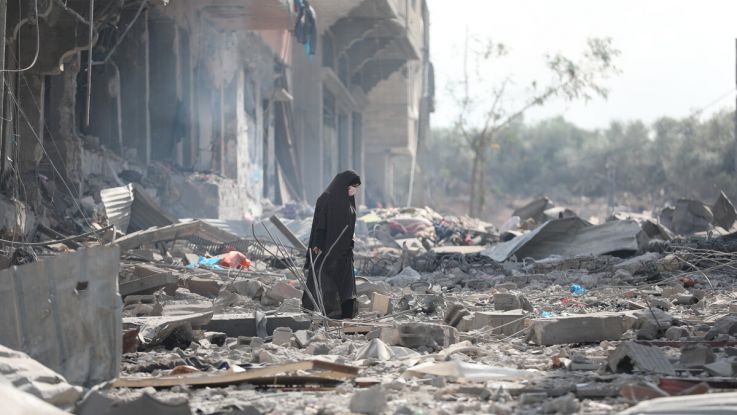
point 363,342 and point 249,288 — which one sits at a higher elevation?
point 249,288

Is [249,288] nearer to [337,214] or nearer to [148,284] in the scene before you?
[148,284]

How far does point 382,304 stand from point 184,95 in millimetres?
8924

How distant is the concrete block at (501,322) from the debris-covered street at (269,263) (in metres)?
0.02

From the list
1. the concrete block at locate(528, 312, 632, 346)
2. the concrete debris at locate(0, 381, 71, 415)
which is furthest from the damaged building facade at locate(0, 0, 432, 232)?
the concrete debris at locate(0, 381, 71, 415)

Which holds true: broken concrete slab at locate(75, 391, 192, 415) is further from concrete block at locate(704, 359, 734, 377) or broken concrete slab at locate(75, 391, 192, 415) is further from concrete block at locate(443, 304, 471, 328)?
concrete block at locate(443, 304, 471, 328)

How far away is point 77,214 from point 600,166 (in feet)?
179

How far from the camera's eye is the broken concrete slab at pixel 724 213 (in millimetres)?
18125

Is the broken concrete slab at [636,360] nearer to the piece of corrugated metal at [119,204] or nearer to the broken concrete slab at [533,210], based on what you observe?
the piece of corrugated metal at [119,204]

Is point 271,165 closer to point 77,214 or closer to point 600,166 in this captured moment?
point 77,214

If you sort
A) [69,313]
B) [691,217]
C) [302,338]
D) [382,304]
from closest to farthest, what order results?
[69,313]
[302,338]
[382,304]
[691,217]

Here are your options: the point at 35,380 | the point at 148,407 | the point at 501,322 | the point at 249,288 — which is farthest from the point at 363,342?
the point at 148,407

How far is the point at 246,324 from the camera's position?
292 inches

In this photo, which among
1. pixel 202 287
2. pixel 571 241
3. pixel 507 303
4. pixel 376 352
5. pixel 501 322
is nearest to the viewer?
pixel 376 352

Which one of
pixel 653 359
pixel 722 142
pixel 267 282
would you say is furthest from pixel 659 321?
pixel 722 142
